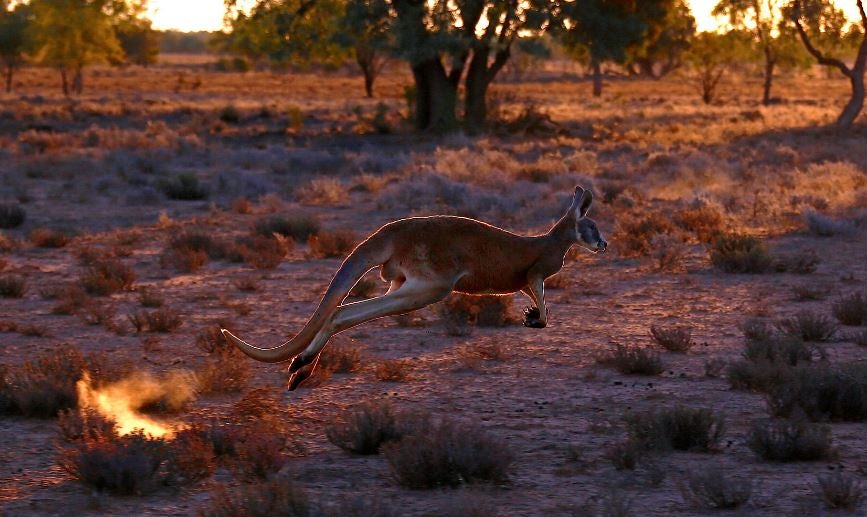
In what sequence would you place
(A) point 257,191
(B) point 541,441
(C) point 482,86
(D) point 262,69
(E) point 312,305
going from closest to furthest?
(B) point 541,441 < (E) point 312,305 < (A) point 257,191 < (C) point 482,86 < (D) point 262,69

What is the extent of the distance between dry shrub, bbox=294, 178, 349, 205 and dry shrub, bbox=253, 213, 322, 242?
471 cm

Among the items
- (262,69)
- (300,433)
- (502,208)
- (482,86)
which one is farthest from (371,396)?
(262,69)

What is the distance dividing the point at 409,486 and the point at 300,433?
1.68m

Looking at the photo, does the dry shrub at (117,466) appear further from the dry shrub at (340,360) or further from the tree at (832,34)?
the tree at (832,34)

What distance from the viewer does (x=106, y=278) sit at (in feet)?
53.2

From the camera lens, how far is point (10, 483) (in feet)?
25.1

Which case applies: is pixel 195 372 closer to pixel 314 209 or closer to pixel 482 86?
pixel 314 209

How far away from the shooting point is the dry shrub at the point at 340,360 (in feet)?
36.3

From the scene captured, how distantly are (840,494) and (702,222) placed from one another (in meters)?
14.5

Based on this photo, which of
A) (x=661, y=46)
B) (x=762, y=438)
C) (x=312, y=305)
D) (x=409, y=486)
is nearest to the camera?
(x=409, y=486)

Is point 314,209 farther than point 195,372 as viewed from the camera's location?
Yes

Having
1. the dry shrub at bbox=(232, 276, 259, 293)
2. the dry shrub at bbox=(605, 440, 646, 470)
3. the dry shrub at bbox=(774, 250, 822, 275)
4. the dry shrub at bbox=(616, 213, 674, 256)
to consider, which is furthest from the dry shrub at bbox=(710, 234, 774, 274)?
the dry shrub at bbox=(605, 440, 646, 470)

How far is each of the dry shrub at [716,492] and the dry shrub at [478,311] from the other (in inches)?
254

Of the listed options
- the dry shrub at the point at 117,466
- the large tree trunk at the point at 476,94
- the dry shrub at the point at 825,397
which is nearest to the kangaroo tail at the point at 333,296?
the dry shrub at the point at 117,466
